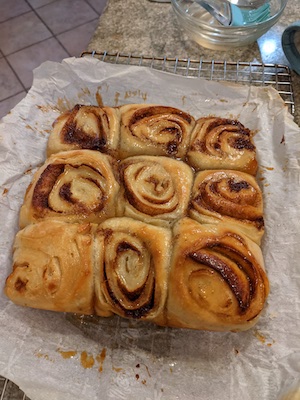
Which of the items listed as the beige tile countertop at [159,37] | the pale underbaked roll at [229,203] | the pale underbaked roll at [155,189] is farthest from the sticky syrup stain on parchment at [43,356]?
the beige tile countertop at [159,37]

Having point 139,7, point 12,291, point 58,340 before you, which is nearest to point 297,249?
point 58,340

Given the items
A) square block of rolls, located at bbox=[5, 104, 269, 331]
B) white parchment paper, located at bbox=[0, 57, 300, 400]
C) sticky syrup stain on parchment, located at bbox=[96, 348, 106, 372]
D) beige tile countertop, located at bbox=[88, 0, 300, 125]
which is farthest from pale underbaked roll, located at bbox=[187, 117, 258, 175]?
sticky syrup stain on parchment, located at bbox=[96, 348, 106, 372]

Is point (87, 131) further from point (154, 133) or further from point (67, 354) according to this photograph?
point (67, 354)

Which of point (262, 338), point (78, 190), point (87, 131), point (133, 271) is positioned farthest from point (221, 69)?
point (262, 338)

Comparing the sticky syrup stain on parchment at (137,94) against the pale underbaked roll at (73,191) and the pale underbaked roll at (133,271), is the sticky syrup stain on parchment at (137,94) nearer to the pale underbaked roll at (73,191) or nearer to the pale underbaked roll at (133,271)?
the pale underbaked roll at (73,191)

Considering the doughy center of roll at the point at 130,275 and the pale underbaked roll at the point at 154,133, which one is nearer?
the doughy center of roll at the point at 130,275

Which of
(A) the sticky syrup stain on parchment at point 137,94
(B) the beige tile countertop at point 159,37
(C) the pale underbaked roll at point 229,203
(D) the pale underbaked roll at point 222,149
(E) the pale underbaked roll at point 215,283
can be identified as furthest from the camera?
(B) the beige tile countertop at point 159,37

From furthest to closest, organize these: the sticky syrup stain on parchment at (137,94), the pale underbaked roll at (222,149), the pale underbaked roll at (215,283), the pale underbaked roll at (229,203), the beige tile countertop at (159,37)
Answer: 1. the beige tile countertop at (159,37)
2. the sticky syrup stain on parchment at (137,94)
3. the pale underbaked roll at (222,149)
4. the pale underbaked roll at (229,203)
5. the pale underbaked roll at (215,283)
